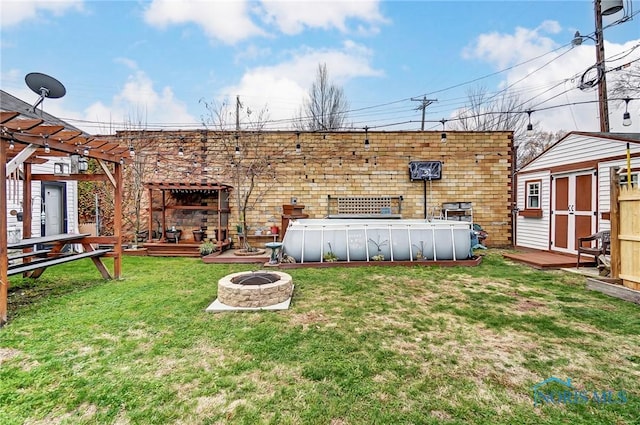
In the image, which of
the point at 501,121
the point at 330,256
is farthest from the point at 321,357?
the point at 501,121

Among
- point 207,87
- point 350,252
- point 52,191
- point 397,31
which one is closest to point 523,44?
point 397,31

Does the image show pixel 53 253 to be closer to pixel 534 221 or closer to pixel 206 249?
pixel 206 249

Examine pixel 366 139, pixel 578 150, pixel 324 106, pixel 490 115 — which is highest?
pixel 324 106

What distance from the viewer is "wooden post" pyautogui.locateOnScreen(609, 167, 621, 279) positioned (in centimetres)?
443

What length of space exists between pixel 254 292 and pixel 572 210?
7401 mm

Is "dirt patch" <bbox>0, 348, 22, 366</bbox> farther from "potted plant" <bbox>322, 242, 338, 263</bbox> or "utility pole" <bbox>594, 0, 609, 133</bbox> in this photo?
"utility pole" <bbox>594, 0, 609, 133</bbox>

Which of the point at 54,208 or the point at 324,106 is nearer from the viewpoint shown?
the point at 54,208

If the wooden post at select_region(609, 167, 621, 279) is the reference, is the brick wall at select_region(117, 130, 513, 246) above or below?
above

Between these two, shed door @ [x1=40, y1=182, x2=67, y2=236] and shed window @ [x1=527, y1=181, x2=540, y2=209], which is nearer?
shed door @ [x1=40, y1=182, x2=67, y2=236]

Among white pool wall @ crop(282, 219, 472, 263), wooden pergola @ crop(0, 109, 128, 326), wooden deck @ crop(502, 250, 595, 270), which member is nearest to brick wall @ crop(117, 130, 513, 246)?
wooden deck @ crop(502, 250, 595, 270)

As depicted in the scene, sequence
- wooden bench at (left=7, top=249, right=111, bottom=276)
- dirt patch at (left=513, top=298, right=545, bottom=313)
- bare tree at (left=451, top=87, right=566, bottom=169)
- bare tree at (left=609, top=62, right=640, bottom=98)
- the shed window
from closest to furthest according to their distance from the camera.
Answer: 1. wooden bench at (left=7, top=249, right=111, bottom=276)
2. dirt patch at (left=513, top=298, right=545, bottom=313)
3. the shed window
4. bare tree at (left=609, top=62, right=640, bottom=98)
5. bare tree at (left=451, top=87, right=566, bottom=169)

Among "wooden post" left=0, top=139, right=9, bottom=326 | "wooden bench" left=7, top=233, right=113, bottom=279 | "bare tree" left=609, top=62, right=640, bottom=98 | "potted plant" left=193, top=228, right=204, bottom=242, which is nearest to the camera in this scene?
"wooden post" left=0, top=139, right=9, bottom=326

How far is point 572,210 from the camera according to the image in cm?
715

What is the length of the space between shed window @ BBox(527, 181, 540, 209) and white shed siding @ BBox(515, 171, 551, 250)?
0.44 feet
